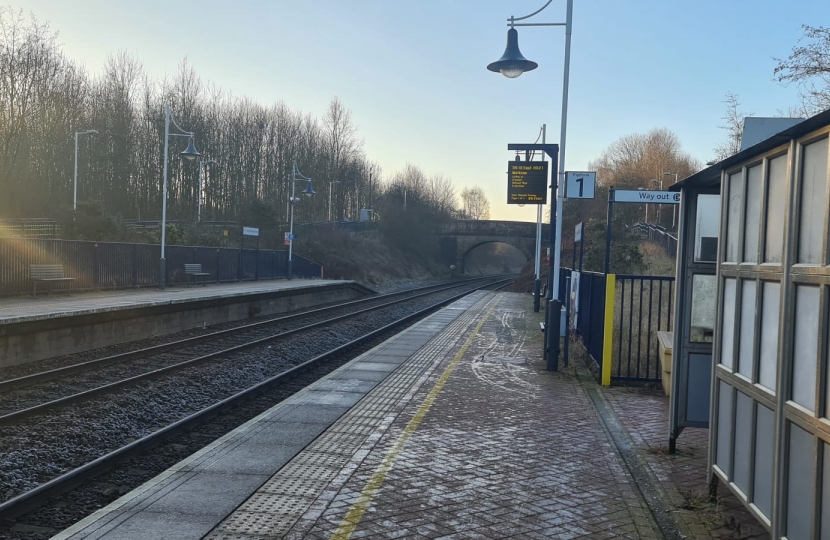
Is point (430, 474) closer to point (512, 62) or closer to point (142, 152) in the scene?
point (512, 62)

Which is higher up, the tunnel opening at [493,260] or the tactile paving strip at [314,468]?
the tunnel opening at [493,260]

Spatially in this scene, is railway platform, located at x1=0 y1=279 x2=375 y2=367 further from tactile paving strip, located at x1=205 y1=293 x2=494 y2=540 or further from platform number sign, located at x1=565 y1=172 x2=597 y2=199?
platform number sign, located at x1=565 y1=172 x2=597 y2=199

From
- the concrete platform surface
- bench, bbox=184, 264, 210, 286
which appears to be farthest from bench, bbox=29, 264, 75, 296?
bench, bbox=184, 264, 210, 286

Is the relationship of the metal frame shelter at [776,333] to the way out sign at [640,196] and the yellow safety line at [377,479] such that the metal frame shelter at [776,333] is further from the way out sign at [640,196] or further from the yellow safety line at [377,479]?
the way out sign at [640,196]

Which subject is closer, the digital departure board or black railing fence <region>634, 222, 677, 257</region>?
the digital departure board

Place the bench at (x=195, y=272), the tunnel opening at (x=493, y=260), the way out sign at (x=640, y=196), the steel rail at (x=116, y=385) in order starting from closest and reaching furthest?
the steel rail at (x=116, y=385)
the way out sign at (x=640, y=196)
the bench at (x=195, y=272)
the tunnel opening at (x=493, y=260)

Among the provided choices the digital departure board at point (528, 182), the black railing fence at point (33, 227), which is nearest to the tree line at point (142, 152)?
the black railing fence at point (33, 227)

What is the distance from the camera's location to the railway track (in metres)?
6.45

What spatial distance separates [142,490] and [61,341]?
10.0m

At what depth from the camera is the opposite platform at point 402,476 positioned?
4.61 meters

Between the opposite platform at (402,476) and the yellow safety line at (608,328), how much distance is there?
776 millimetres

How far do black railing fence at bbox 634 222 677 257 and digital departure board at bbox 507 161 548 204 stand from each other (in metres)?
18.5

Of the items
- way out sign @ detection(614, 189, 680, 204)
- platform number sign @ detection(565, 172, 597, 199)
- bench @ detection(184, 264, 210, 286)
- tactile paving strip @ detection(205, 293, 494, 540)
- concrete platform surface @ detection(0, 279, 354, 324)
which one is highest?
platform number sign @ detection(565, 172, 597, 199)

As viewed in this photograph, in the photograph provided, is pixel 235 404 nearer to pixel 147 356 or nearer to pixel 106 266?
pixel 147 356
